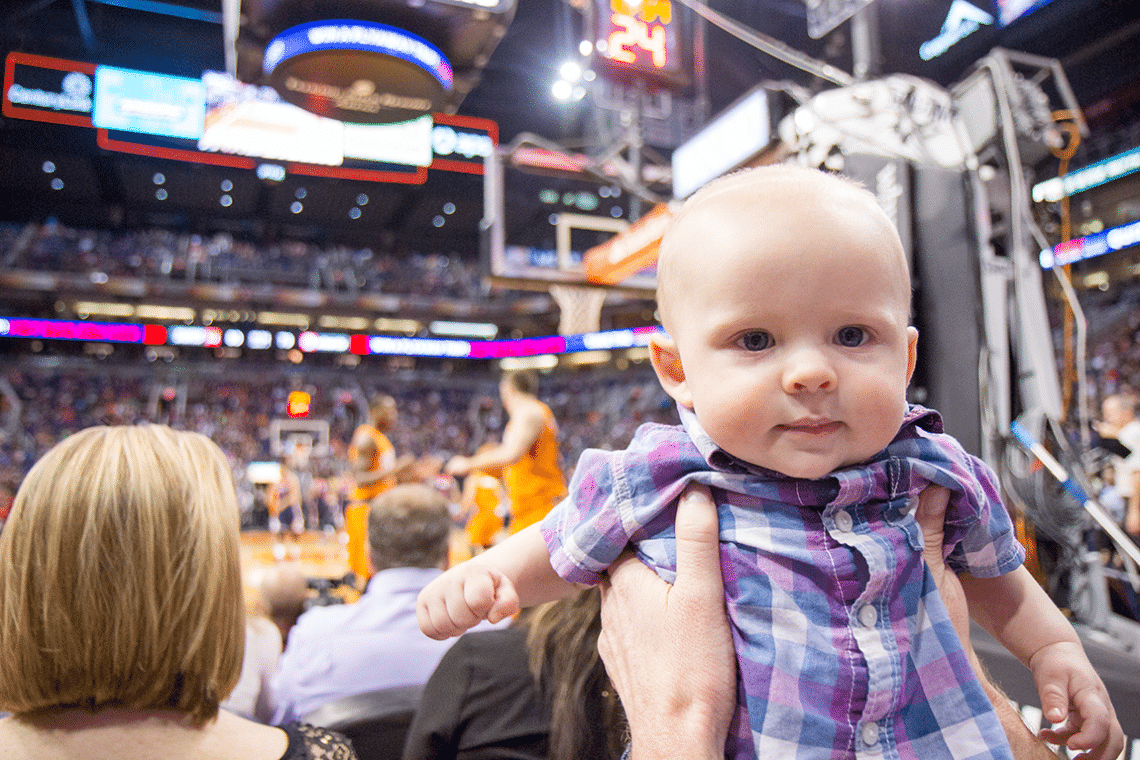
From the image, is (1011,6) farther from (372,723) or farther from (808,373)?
(372,723)

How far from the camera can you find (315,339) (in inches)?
635

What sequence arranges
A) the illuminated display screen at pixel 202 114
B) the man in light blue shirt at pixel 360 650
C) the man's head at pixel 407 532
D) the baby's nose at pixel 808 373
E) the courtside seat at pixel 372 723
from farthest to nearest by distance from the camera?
the illuminated display screen at pixel 202 114 < the man's head at pixel 407 532 < the man in light blue shirt at pixel 360 650 < the courtside seat at pixel 372 723 < the baby's nose at pixel 808 373

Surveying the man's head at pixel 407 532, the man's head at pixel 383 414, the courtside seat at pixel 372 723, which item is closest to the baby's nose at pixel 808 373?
the courtside seat at pixel 372 723

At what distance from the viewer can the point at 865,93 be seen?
2.85m

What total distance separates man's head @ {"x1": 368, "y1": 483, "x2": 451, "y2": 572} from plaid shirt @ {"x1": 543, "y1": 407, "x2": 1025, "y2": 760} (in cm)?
146

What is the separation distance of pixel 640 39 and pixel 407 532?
3868 mm

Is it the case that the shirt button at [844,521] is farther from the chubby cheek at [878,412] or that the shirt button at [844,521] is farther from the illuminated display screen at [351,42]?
the illuminated display screen at [351,42]

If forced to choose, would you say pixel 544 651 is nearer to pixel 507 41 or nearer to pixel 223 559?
pixel 223 559

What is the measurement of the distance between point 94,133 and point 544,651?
1324cm

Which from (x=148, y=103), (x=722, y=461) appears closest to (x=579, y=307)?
(x=148, y=103)

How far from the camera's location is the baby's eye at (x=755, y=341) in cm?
73

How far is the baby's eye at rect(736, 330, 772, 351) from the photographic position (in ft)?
2.39

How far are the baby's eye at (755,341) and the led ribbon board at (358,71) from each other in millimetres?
2345

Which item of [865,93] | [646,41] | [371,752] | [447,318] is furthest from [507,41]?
[447,318]
